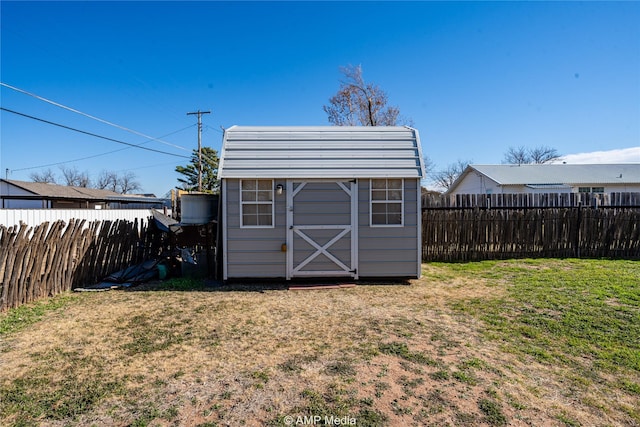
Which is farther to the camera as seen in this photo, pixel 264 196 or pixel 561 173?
pixel 561 173

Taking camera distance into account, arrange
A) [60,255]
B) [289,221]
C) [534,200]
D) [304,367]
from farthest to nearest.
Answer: [534,200] < [289,221] < [60,255] < [304,367]

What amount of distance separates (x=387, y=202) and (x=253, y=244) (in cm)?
286

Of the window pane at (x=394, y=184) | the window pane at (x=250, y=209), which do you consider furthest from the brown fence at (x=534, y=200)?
the window pane at (x=250, y=209)

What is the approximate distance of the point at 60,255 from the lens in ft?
18.5

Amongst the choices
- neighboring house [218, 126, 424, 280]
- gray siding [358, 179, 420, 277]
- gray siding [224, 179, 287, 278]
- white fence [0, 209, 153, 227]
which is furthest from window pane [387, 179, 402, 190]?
white fence [0, 209, 153, 227]

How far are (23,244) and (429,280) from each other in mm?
7079

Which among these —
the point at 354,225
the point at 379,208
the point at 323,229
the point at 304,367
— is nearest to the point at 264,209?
the point at 323,229

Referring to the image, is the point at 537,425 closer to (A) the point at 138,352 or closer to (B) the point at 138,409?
(B) the point at 138,409

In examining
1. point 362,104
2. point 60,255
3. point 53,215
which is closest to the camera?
point 60,255

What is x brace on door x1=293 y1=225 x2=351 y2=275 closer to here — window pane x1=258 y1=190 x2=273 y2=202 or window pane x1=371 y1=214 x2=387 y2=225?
window pane x1=371 y1=214 x2=387 y2=225

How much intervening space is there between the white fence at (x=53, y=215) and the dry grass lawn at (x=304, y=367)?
5.99 ft

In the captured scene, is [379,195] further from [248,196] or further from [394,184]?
[248,196]

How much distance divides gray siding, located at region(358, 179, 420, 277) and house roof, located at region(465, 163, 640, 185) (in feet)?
47.4

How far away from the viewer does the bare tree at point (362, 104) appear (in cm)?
1908
